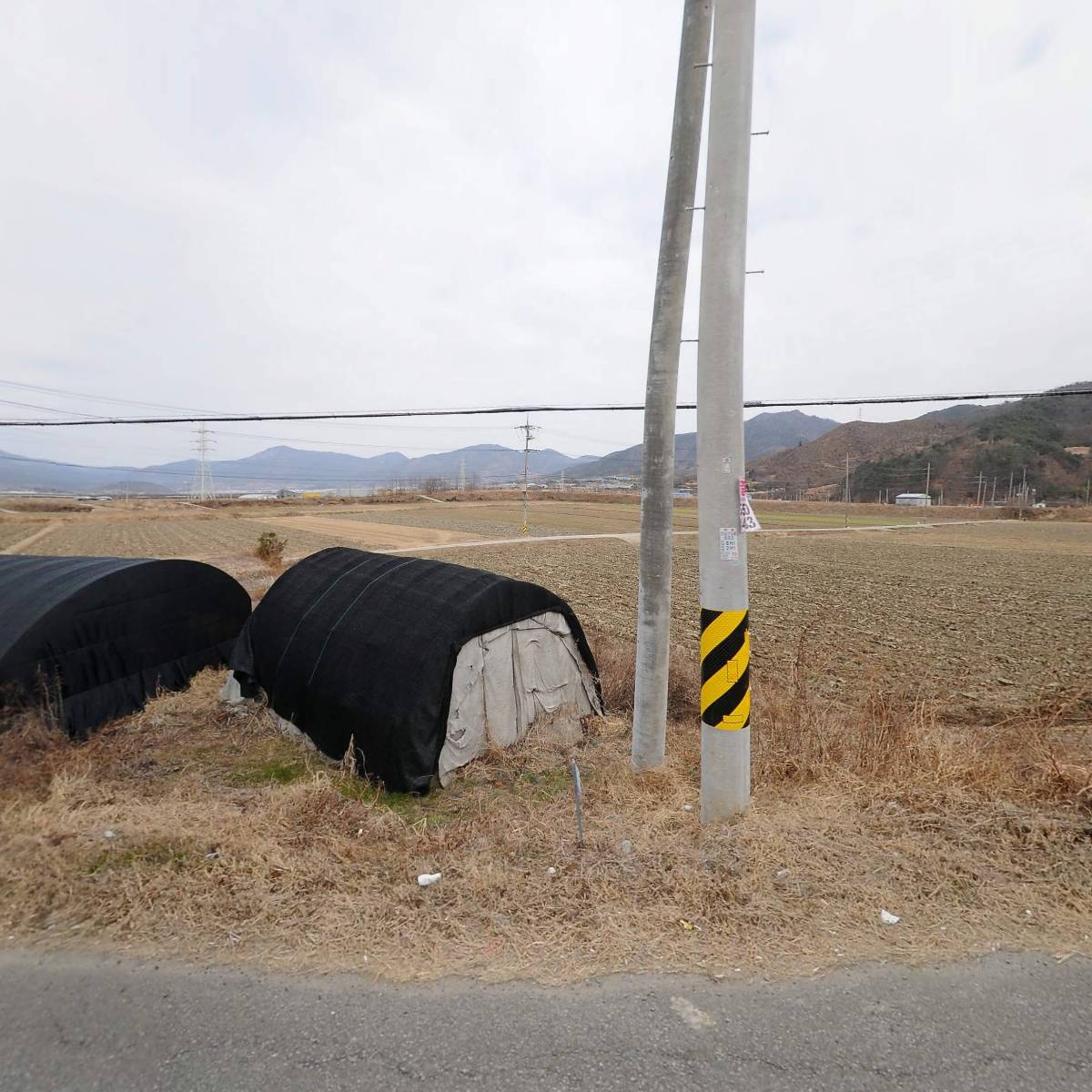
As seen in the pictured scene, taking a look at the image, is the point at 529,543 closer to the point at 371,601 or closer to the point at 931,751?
the point at 371,601

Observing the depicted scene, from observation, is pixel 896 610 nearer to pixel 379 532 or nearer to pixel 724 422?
pixel 724 422

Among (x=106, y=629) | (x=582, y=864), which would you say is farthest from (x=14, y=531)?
(x=582, y=864)

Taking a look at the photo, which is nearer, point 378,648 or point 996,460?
point 378,648

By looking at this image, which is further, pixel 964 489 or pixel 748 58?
pixel 964 489

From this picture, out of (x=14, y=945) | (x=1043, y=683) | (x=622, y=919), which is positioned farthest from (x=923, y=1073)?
(x=1043, y=683)

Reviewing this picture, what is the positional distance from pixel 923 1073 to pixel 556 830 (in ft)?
7.76

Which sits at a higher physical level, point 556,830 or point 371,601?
point 371,601

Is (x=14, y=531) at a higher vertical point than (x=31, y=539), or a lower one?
higher

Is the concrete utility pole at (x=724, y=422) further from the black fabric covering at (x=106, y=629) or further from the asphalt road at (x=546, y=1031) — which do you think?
the black fabric covering at (x=106, y=629)

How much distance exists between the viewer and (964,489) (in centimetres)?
13388

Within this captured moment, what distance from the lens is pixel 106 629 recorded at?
303 inches

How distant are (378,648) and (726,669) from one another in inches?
144

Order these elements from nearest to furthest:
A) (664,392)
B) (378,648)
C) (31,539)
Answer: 1. (664,392)
2. (378,648)
3. (31,539)

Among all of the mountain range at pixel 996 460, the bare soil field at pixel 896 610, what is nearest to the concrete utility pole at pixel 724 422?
the bare soil field at pixel 896 610
